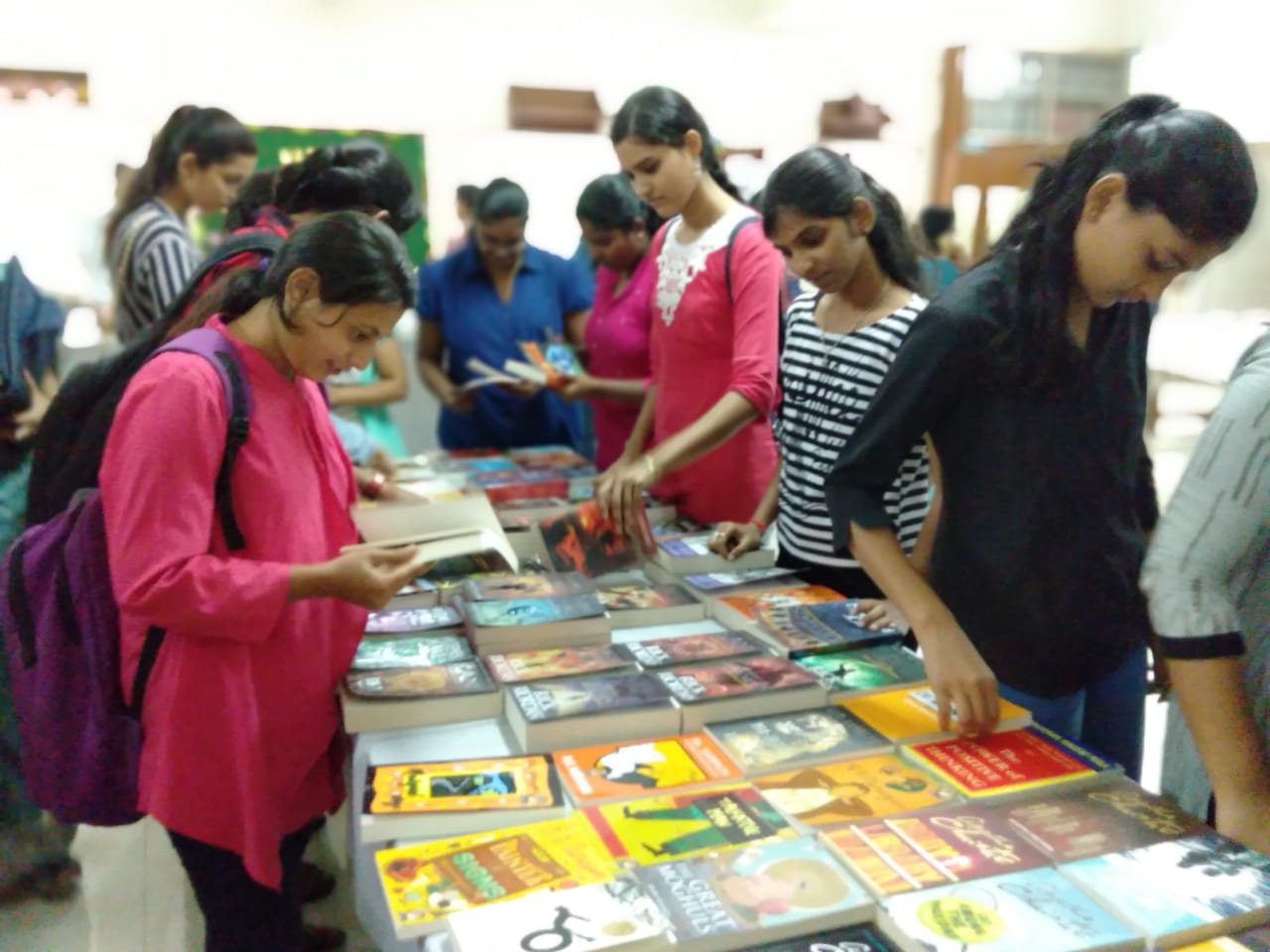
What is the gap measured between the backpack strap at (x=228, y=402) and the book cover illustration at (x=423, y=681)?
8.8 inches

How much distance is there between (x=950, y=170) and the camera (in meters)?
6.48

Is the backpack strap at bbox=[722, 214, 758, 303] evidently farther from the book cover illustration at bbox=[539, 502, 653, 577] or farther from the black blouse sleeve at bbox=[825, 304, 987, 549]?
the black blouse sleeve at bbox=[825, 304, 987, 549]

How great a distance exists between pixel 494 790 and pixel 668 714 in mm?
234

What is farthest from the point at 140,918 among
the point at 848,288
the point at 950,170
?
the point at 950,170

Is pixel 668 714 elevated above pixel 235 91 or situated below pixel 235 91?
below

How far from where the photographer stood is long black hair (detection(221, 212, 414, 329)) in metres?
1.17

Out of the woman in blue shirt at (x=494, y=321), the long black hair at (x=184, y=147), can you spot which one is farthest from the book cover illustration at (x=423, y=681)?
the long black hair at (x=184, y=147)

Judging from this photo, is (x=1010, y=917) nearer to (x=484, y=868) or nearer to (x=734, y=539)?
(x=484, y=868)

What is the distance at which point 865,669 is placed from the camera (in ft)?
4.24

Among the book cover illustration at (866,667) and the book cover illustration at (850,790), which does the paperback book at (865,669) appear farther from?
the book cover illustration at (850,790)

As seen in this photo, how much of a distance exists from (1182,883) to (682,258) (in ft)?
4.43

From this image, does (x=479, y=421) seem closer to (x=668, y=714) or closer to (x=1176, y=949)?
(x=668, y=714)

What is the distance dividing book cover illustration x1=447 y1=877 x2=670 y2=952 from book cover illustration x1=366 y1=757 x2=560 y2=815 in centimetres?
16

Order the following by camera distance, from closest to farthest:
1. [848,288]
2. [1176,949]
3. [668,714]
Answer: [1176,949], [668,714], [848,288]
